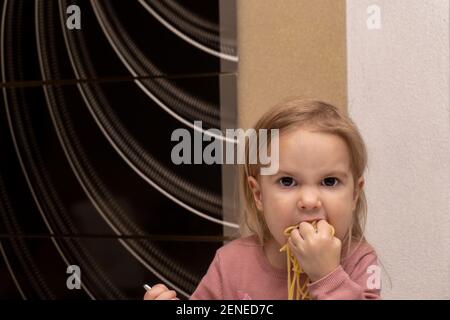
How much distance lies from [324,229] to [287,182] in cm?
7

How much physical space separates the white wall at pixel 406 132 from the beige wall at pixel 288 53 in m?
0.03

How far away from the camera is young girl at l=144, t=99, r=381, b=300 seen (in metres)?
0.57

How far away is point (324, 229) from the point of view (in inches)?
22.8

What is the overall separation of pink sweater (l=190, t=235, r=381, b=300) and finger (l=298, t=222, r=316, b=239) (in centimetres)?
5

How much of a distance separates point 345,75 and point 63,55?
0.59m

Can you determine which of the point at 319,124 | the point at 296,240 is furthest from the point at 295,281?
the point at 319,124

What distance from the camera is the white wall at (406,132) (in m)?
0.98

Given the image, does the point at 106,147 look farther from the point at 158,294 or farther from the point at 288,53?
the point at 158,294

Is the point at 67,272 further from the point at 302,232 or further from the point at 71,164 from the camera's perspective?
the point at 302,232

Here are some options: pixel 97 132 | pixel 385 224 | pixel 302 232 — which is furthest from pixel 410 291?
pixel 97 132
